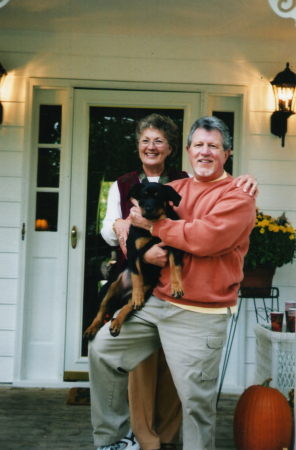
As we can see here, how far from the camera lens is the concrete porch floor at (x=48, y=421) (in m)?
2.74

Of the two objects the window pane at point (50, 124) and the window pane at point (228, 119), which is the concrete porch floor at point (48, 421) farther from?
the window pane at point (50, 124)

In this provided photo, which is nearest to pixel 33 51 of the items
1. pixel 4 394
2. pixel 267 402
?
pixel 4 394

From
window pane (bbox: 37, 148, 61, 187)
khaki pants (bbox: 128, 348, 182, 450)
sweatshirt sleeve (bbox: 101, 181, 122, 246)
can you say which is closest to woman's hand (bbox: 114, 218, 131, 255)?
sweatshirt sleeve (bbox: 101, 181, 122, 246)

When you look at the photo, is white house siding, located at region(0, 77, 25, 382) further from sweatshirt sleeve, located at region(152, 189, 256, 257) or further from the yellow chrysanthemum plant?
sweatshirt sleeve, located at region(152, 189, 256, 257)

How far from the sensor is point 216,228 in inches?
75.6

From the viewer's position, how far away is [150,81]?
366cm

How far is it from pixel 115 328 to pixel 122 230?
0.50 metres

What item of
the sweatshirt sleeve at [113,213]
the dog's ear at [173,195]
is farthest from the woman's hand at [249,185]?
the sweatshirt sleeve at [113,213]

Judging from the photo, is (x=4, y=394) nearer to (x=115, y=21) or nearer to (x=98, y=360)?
(x=98, y=360)

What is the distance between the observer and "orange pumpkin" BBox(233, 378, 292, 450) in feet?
8.27

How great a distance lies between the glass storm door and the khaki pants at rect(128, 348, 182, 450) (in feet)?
4.10

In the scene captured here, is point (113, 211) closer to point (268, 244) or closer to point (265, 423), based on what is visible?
point (268, 244)

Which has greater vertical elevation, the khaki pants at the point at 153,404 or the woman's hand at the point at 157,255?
A: the woman's hand at the point at 157,255

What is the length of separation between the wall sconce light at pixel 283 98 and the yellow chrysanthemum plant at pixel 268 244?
0.84 metres
